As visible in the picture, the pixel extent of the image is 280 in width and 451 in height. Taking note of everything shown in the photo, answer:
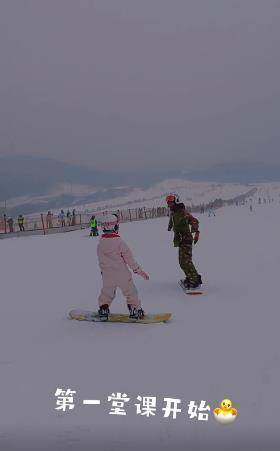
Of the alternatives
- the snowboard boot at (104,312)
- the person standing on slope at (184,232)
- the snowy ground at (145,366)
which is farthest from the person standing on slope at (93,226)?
the snowboard boot at (104,312)

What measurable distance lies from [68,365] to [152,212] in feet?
155

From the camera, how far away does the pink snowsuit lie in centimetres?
686

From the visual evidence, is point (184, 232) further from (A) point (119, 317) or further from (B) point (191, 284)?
(A) point (119, 317)

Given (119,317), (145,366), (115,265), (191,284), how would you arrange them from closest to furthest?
(145,366)
(115,265)
(119,317)
(191,284)

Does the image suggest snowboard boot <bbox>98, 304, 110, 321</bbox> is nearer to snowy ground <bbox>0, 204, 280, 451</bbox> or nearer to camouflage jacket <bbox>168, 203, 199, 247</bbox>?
snowy ground <bbox>0, 204, 280, 451</bbox>

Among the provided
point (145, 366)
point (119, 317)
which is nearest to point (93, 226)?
point (119, 317)

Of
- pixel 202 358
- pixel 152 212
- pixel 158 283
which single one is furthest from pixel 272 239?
pixel 152 212

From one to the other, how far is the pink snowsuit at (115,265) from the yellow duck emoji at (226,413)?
314 cm

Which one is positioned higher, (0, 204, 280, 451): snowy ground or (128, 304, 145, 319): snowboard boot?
(128, 304, 145, 319): snowboard boot

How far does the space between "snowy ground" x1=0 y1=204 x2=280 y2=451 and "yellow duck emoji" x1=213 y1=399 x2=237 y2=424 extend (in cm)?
6

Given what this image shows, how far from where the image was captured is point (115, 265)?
22.5 ft

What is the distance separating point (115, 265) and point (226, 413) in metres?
3.30

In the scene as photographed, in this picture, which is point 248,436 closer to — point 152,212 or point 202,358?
point 202,358

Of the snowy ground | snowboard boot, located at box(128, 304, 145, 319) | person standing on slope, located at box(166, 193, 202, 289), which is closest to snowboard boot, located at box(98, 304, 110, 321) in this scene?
the snowy ground
